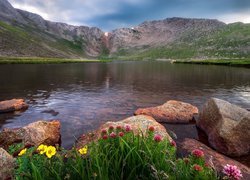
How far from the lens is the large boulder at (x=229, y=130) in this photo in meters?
13.9

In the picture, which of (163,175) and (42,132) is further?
(42,132)

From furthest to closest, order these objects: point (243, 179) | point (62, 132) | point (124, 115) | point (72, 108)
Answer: point (72, 108)
point (124, 115)
point (62, 132)
point (243, 179)

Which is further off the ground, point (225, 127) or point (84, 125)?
point (225, 127)

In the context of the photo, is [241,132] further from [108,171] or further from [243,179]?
[108,171]

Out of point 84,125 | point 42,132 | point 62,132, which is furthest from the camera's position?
point 84,125

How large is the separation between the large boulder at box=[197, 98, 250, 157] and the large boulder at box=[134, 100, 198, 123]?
12.9ft

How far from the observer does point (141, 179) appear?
5480mm

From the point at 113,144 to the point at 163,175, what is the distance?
1.62 m

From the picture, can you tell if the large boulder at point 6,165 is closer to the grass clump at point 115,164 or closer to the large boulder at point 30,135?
the grass clump at point 115,164

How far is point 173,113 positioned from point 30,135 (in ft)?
40.1

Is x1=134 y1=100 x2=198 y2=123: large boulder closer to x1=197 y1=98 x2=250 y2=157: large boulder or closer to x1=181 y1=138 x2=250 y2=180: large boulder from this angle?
x1=197 y1=98 x2=250 y2=157: large boulder

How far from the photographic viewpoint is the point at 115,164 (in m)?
5.50

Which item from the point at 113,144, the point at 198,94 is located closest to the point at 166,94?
the point at 198,94

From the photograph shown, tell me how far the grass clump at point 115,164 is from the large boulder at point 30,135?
7.49 meters
